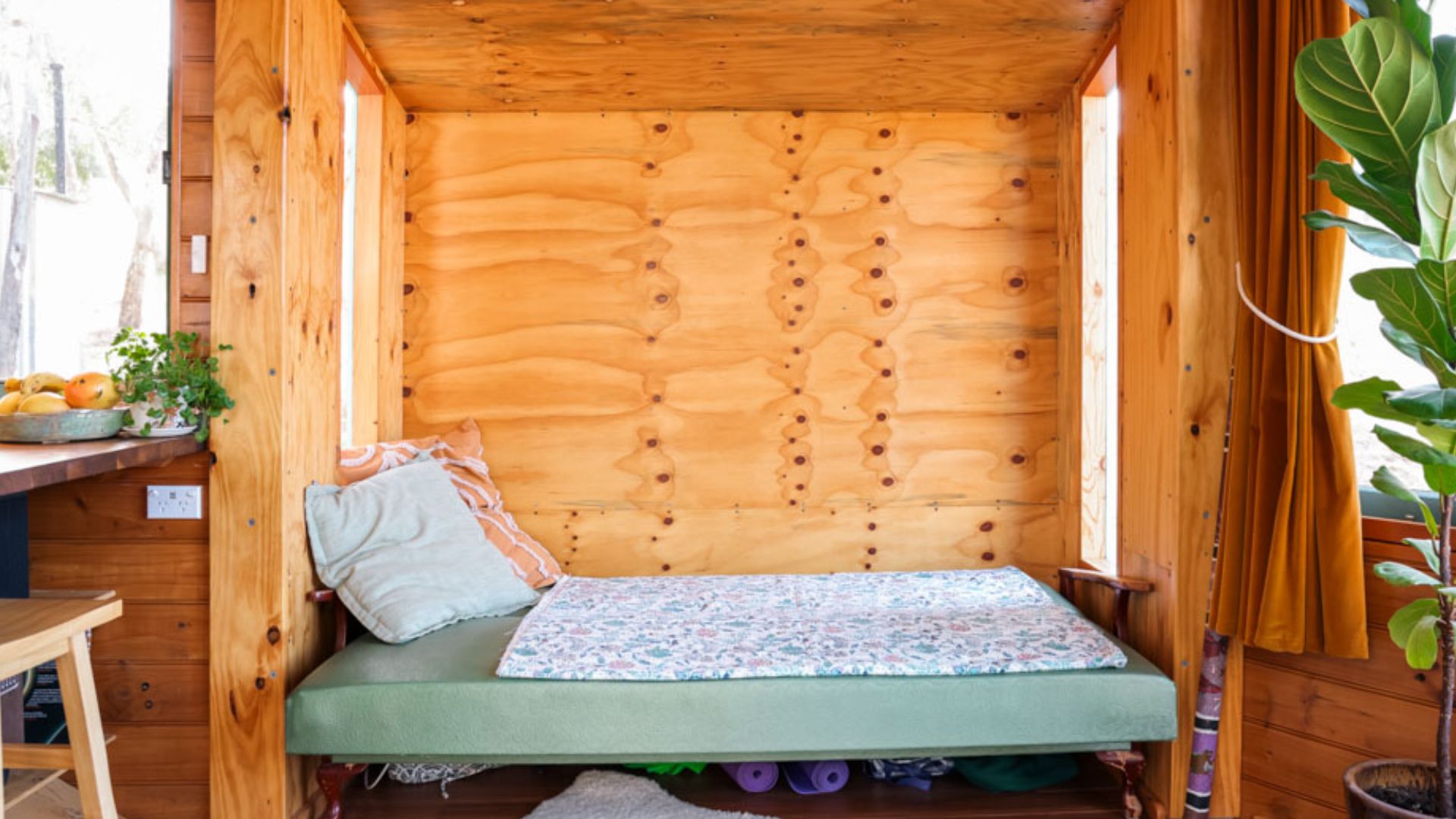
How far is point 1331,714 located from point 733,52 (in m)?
2.55

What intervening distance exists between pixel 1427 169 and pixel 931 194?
5.93 feet

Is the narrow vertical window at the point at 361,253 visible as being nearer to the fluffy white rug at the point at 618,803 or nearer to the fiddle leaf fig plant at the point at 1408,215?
the fluffy white rug at the point at 618,803

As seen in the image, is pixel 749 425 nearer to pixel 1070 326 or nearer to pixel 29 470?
pixel 1070 326

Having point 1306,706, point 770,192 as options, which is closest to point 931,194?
point 770,192

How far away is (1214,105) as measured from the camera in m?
A: 2.34

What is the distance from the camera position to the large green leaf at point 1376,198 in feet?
5.74

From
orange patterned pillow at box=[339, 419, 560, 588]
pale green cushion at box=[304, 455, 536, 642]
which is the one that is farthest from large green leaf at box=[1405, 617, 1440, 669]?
orange patterned pillow at box=[339, 419, 560, 588]

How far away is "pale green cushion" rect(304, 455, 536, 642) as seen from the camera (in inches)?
94.3

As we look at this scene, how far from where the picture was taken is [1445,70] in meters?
1.72

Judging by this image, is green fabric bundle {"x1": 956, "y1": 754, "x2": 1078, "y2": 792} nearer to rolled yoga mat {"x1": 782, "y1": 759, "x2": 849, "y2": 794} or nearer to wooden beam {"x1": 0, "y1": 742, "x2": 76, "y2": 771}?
rolled yoga mat {"x1": 782, "y1": 759, "x2": 849, "y2": 794}

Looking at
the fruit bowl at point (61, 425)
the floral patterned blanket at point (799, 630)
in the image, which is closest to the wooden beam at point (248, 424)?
the fruit bowl at point (61, 425)

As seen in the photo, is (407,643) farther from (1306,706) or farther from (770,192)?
(1306,706)

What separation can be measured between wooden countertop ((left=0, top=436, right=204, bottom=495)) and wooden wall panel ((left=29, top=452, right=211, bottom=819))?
0.66 feet

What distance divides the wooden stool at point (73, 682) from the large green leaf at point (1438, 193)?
2633 millimetres
